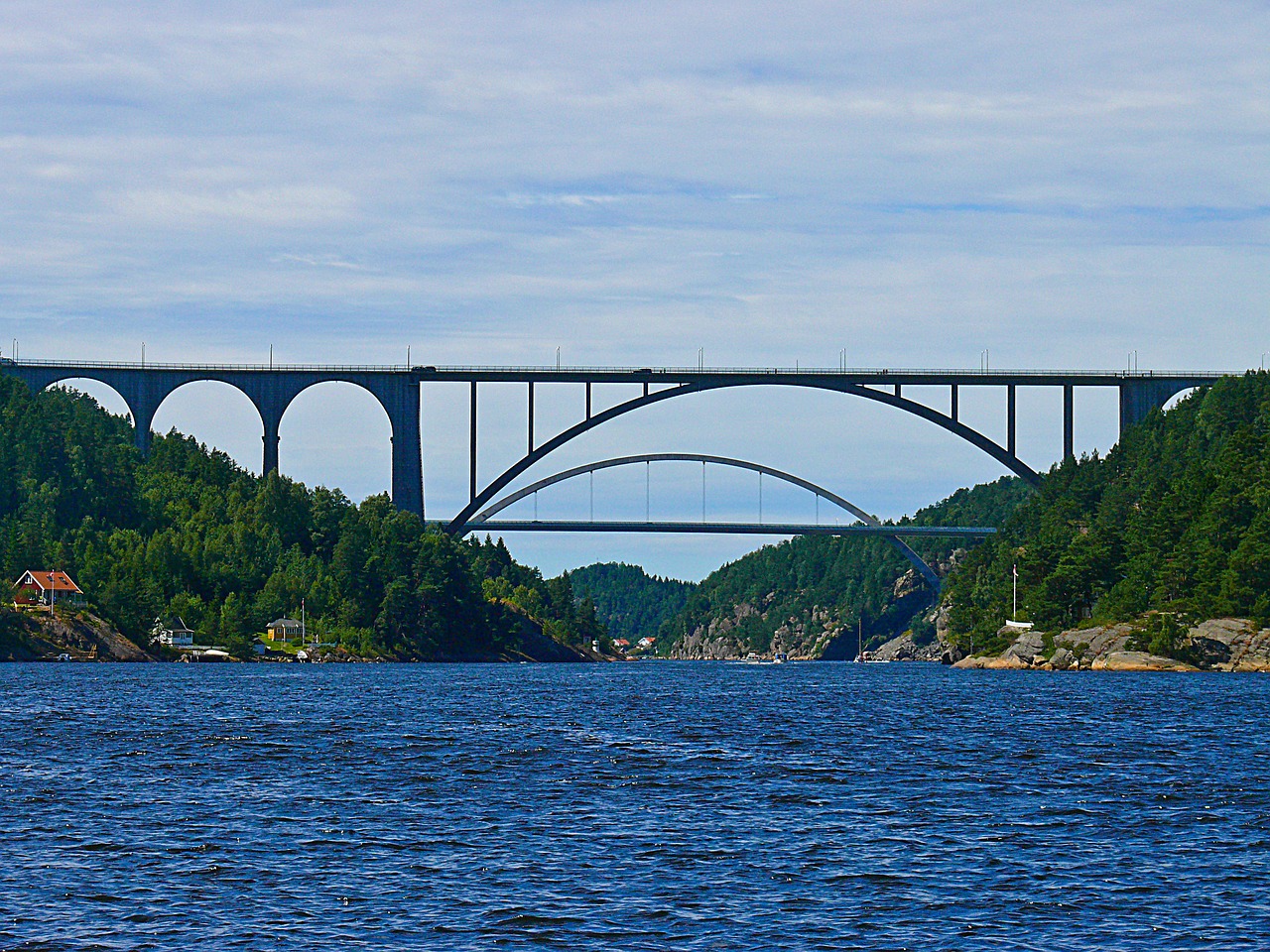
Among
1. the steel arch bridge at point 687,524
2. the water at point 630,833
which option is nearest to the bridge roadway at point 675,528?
the steel arch bridge at point 687,524

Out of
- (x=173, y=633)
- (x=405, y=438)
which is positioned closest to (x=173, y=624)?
(x=173, y=633)

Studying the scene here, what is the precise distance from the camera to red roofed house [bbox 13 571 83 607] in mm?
120188

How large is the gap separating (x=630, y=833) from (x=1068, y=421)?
362 ft

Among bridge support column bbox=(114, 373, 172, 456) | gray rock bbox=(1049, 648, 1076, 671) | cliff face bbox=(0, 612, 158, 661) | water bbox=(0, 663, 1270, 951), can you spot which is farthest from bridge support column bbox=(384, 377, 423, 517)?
water bbox=(0, 663, 1270, 951)

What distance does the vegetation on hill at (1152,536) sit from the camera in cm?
10138

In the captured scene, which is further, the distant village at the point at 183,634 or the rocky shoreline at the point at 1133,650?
the distant village at the point at 183,634

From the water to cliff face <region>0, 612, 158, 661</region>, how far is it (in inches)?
2198

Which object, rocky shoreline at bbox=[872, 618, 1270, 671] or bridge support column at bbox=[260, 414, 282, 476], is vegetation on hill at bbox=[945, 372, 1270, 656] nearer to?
rocky shoreline at bbox=[872, 618, 1270, 671]

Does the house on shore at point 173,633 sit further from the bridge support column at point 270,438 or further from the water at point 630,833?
the water at point 630,833

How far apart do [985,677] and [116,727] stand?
64826 mm

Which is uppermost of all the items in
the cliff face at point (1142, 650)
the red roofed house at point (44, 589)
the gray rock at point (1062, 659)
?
the red roofed house at point (44, 589)

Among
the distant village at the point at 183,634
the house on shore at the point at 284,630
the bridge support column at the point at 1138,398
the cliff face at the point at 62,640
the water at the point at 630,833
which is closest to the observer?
the water at the point at 630,833

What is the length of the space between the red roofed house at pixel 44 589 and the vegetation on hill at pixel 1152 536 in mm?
66771

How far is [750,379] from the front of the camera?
13750 cm
